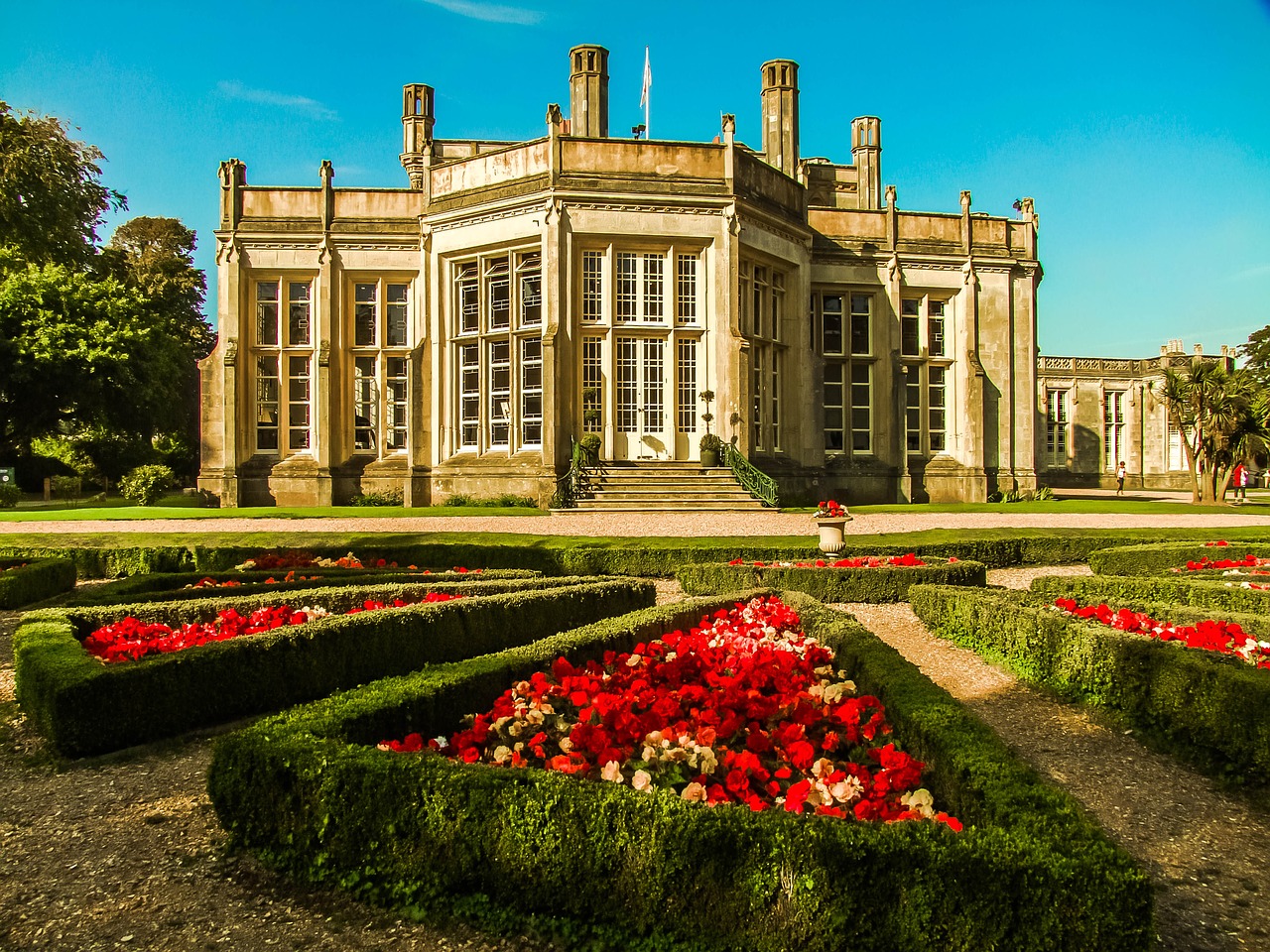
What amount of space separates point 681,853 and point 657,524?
14145 millimetres

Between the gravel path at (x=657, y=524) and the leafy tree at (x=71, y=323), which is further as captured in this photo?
the leafy tree at (x=71, y=323)

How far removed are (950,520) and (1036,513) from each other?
15.4ft

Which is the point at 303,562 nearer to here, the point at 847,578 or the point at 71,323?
the point at 847,578

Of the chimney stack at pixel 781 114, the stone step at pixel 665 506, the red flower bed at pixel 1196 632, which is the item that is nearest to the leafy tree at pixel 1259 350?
the chimney stack at pixel 781 114

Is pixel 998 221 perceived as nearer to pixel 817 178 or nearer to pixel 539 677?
pixel 817 178

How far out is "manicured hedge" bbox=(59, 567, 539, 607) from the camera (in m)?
7.79

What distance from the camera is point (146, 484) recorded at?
80.7ft

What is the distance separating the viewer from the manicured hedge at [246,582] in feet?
25.6

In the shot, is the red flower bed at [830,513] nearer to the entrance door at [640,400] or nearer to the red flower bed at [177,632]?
the red flower bed at [177,632]

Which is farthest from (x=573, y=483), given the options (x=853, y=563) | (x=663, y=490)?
(x=853, y=563)

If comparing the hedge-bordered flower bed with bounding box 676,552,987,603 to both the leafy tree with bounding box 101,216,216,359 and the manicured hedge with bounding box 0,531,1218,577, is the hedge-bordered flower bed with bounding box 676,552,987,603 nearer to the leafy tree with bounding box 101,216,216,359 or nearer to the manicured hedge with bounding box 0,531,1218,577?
the manicured hedge with bounding box 0,531,1218,577

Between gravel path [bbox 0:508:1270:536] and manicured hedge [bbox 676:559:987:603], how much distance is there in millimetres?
5053

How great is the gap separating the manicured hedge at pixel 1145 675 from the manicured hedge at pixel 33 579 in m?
10.2

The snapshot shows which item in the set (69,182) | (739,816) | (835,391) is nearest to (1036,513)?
(835,391)
